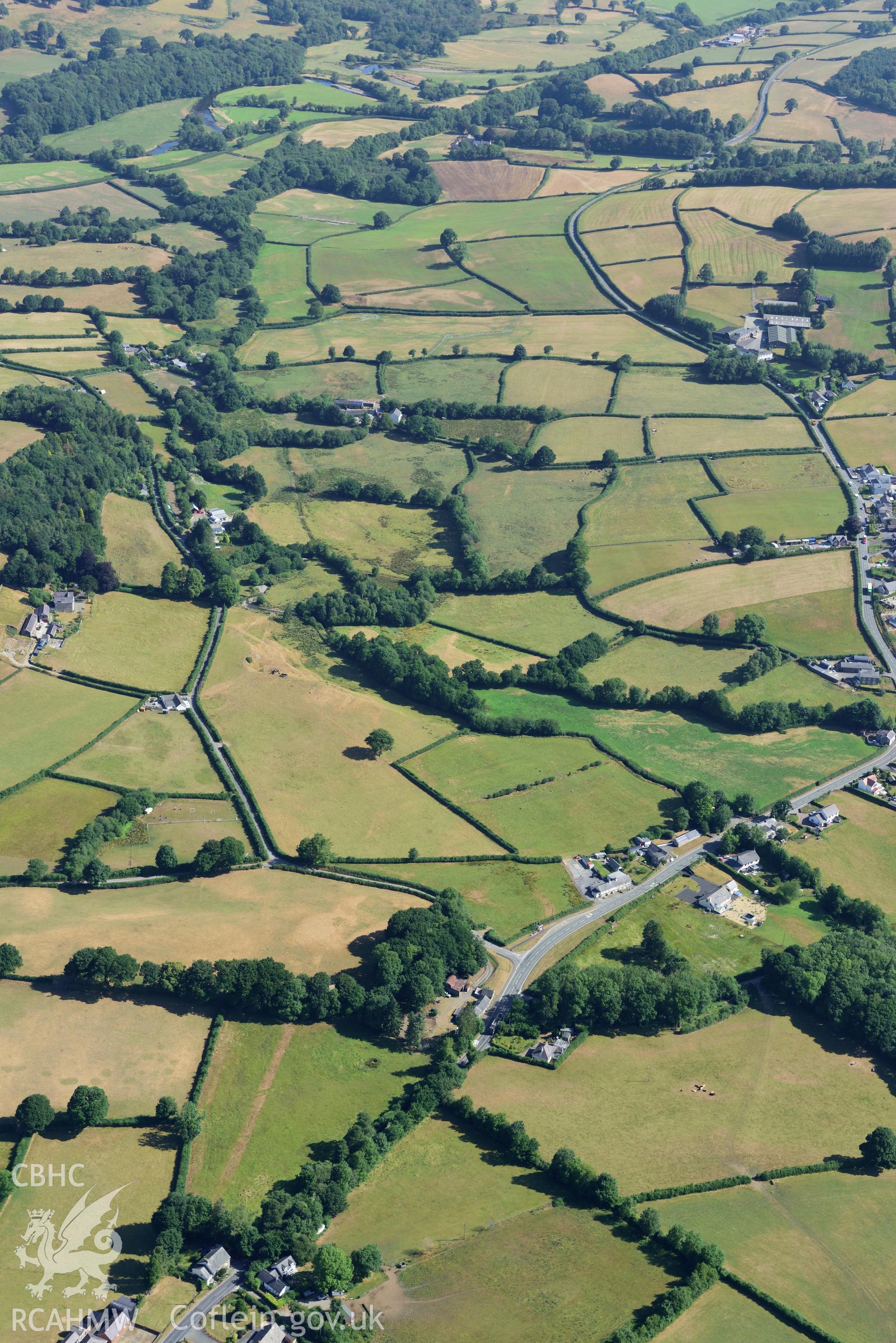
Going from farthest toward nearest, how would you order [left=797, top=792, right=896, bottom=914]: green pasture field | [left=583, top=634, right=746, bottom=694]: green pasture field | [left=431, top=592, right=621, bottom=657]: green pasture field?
[left=431, top=592, right=621, bottom=657]: green pasture field < [left=583, top=634, right=746, bottom=694]: green pasture field < [left=797, top=792, right=896, bottom=914]: green pasture field

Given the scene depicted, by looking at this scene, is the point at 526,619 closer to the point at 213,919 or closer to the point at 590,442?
the point at 590,442

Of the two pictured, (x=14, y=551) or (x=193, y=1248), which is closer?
(x=193, y=1248)

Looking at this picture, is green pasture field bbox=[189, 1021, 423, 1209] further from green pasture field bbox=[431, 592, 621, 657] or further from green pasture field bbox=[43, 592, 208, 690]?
green pasture field bbox=[431, 592, 621, 657]

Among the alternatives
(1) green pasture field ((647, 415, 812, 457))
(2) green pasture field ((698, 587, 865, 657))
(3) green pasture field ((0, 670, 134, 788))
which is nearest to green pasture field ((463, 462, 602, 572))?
(1) green pasture field ((647, 415, 812, 457))

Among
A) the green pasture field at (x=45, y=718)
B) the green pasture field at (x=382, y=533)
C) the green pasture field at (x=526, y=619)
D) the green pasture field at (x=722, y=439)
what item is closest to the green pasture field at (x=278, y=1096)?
the green pasture field at (x=45, y=718)

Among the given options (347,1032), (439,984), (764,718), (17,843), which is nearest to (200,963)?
(347,1032)

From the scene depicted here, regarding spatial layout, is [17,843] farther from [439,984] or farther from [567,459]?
[567,459]
